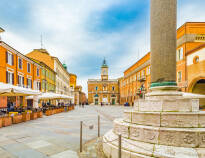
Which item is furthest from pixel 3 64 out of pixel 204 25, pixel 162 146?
pixel 204 25

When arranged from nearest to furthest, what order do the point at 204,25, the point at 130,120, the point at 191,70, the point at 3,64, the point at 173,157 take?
the point at 173,157 → the point at 130,120 → the point at 3,64 → the point at 191,70 → the point at 204,25

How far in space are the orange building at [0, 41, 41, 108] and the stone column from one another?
17860 millimetres

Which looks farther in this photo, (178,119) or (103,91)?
(103,91)

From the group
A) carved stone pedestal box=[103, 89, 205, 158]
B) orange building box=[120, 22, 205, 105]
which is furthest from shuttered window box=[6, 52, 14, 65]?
orange building box=[120, 22, 205, 105]

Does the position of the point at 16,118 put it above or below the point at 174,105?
below

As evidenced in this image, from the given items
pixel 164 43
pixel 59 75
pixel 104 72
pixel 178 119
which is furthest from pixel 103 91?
pixel 178 119

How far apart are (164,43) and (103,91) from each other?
65296 millimetres

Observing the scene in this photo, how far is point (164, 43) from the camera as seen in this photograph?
189 inches

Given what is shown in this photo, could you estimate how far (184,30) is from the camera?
21422mm

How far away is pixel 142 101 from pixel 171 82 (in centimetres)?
112

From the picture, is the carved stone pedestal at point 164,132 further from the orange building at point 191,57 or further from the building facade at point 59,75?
the building facade at point 59,75

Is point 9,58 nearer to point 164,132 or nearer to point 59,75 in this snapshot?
point 164,132

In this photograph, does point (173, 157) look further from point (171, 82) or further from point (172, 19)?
point (172, 19)

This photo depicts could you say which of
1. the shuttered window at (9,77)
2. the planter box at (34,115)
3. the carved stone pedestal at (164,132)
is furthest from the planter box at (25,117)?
the carved stone pedestal at (164,132)
